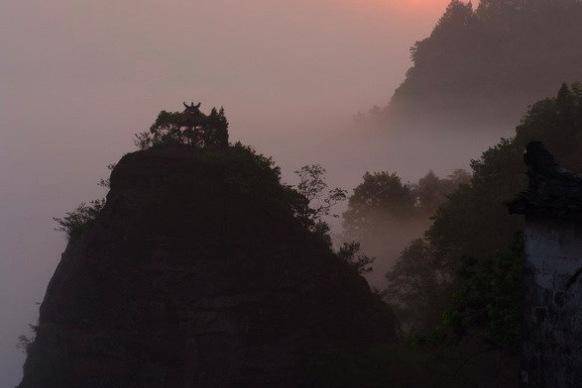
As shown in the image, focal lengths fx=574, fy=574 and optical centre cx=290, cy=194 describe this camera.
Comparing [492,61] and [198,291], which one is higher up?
[492,61]

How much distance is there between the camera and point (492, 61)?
101 m

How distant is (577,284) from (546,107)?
81.8 feet

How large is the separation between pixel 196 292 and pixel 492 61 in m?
85.9

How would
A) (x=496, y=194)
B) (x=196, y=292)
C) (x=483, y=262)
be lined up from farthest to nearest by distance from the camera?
(x=496, y=194), (x=196, y=292), (x=483, y=262)

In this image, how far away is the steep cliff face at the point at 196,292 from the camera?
29.8 m

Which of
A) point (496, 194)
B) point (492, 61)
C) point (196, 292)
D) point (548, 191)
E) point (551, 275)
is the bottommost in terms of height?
point (551, 275)

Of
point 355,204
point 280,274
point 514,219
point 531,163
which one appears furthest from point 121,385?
point 355,204

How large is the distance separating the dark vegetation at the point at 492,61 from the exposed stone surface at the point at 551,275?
280ft

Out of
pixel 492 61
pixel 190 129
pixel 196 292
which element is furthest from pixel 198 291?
pixel 492 61

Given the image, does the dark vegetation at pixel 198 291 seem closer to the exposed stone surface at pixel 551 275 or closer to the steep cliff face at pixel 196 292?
the steep cliff face at pixel 196 292

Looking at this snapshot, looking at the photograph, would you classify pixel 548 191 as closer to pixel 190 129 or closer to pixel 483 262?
pixel 483 262

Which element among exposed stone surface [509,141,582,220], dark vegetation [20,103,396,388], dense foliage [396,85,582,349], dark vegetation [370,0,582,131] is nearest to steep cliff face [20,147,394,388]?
dark vegetation [20,103,396,388]

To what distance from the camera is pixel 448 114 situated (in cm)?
10762

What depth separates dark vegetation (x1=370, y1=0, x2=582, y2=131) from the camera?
93875 millimetres
